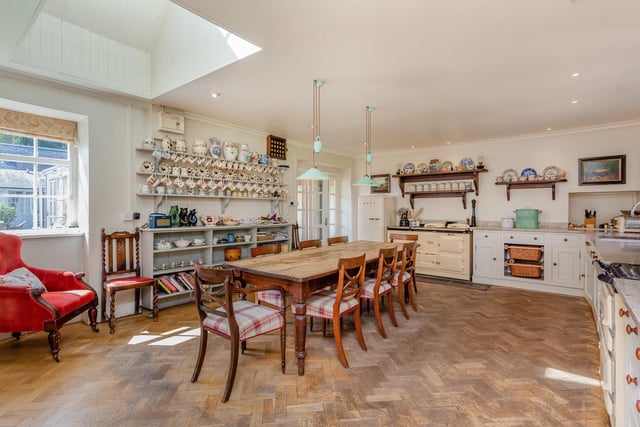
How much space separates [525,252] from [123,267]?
5362 mm

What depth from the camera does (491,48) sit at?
2334mm

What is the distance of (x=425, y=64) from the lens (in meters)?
2.60

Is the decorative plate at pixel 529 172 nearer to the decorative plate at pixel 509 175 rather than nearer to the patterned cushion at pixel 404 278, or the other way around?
the decorative plate at pixel 509 175

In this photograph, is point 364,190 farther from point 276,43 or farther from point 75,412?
point 75,412

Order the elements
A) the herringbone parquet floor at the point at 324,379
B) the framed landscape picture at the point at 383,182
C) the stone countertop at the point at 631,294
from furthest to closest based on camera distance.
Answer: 1. the framed landscape picture at the point at 383,182
2. the herringbone parquet floor at the point at 324,379
3. the stone countertop at the point at 631,294

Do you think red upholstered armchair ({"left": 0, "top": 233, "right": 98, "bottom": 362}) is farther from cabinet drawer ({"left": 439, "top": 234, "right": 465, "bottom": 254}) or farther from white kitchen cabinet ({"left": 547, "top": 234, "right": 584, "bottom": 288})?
white kitchen cabinet ({"left": 547, "top": 234, "right": 584, "bottom": 288})

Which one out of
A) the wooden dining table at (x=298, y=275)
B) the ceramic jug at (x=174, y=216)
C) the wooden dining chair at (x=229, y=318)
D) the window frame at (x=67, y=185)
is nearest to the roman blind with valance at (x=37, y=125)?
the window frame at (x=67, y=185)

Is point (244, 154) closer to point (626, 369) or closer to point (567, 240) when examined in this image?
point (626, 369)

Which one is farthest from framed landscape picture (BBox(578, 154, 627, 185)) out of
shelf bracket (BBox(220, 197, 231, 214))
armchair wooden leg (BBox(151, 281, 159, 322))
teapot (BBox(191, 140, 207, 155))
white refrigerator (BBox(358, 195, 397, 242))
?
armchair wooden leg (BBox(151, 281, 159, 322))

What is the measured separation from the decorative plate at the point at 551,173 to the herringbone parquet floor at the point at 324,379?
2512 millimetres

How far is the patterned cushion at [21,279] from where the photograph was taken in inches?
96.6

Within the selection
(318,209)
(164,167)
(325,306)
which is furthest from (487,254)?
(164,167)

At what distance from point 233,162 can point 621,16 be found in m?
4.00

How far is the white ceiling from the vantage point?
193 cm
